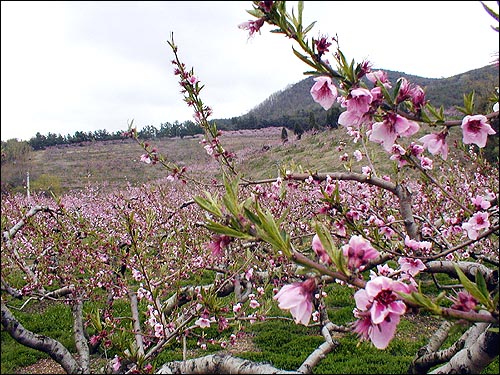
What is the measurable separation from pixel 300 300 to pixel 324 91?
31.2 inches

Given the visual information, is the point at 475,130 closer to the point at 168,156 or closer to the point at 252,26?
the point at 252,26

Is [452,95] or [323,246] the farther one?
[452,95]

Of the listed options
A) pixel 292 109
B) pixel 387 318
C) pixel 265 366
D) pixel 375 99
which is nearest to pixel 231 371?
pixel 265 366

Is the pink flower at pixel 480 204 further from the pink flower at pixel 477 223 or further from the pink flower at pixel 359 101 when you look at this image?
the pink flower at pixel 359 101

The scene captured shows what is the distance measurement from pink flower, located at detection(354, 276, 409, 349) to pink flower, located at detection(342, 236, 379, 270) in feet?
0.30

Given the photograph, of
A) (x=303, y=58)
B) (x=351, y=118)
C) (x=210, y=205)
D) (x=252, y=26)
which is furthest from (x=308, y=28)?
(x=210, y=205)

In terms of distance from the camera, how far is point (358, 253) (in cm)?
107

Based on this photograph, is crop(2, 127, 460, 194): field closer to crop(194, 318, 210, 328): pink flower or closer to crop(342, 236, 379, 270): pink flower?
crop(194, 318, 210, 328): pink flower

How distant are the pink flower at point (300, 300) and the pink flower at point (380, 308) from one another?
13 cm

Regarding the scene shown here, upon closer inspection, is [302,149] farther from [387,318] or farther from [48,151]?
[48,151]

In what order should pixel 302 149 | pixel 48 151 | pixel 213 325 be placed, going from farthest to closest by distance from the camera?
pixel 48 151 < pixel 302 149 < pixel 213 325

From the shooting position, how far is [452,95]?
39.1 metres

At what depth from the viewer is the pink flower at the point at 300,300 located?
104 centimetres

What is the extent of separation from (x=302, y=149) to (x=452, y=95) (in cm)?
1988
